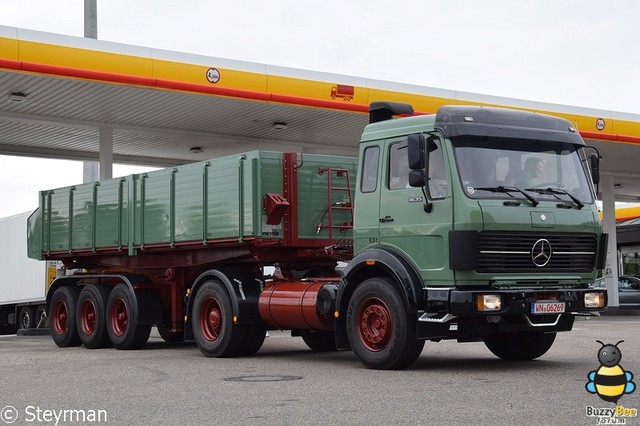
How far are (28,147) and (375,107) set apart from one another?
1814 centimetres

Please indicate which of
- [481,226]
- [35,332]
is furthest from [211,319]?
[35,332]

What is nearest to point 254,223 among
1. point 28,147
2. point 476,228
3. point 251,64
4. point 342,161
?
point 342,161

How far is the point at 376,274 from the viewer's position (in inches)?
474

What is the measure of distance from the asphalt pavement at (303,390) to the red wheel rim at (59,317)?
11.1 feet

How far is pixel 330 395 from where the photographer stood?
9.36 meters

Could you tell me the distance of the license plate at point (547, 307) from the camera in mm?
11141

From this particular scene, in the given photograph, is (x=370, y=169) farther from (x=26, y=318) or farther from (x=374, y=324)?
(x=26, y=318)

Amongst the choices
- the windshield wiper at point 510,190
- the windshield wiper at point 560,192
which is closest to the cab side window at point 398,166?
the windshield wiper at point 510,190

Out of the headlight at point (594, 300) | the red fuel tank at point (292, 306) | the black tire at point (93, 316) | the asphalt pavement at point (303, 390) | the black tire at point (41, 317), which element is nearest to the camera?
the asphalt pavement at point (303, 390)

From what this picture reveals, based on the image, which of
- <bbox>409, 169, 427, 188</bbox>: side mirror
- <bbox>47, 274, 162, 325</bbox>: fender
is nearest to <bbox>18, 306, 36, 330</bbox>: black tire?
<bbox>47, 274, 162, 325</bbox>: fender

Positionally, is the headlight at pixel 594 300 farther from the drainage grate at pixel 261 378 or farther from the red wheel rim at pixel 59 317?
the red wheel rim at pixel 59 317

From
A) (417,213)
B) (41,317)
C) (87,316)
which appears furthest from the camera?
(41,317)

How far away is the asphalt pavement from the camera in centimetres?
796

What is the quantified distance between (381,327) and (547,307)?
190cm
